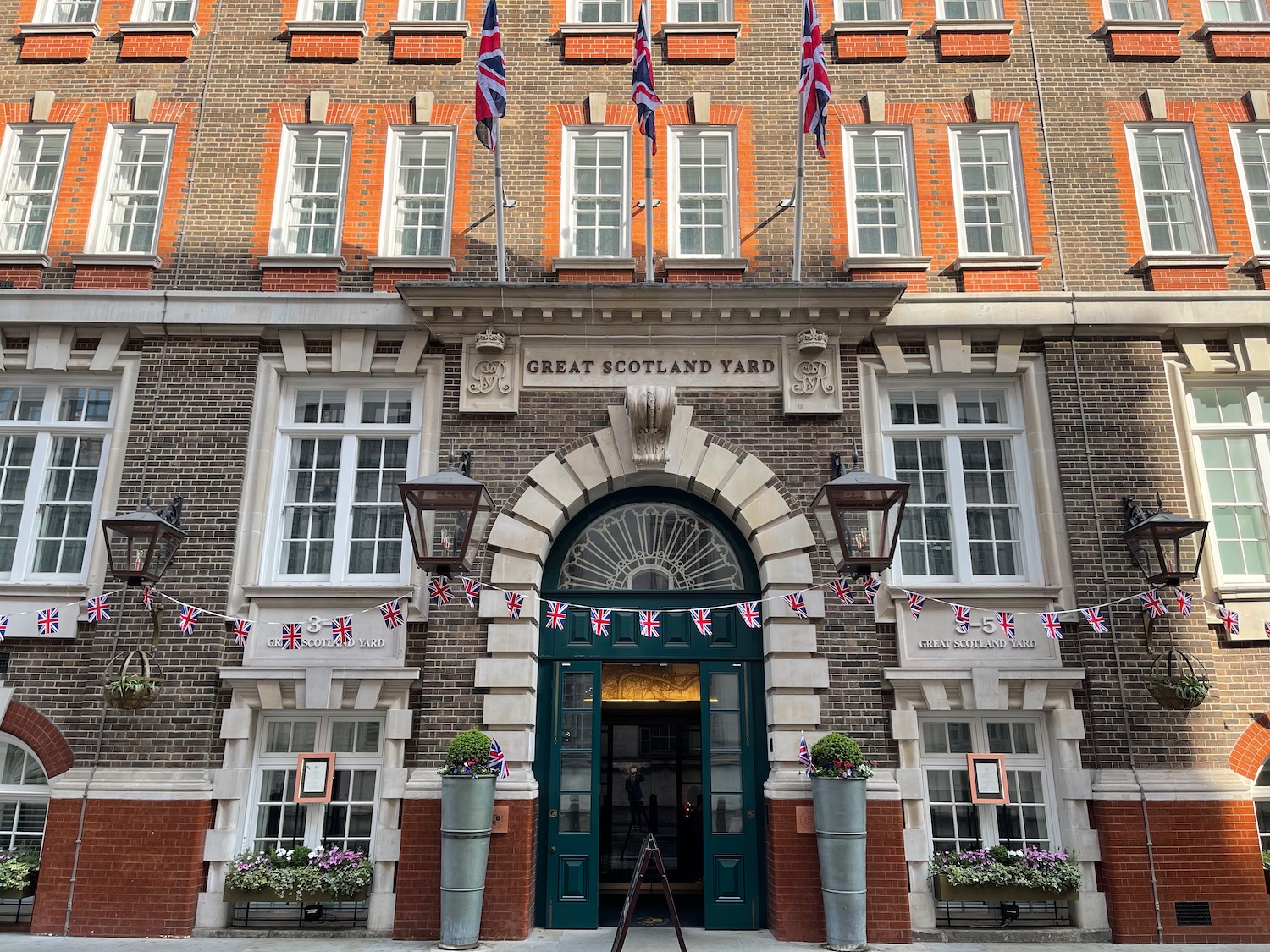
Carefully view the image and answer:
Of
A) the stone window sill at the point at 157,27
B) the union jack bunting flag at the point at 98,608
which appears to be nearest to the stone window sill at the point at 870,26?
the stone window sill at the point at 157,27

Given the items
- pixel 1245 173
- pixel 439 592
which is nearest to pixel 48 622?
pixel 439 592

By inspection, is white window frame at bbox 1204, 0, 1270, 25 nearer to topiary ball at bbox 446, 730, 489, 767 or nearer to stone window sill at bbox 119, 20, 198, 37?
topiary ball at bbox 446, 730, 489, 767

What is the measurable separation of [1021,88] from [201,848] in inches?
564

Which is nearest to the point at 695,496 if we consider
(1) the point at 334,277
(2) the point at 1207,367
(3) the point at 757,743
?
(3) the point at 757,743

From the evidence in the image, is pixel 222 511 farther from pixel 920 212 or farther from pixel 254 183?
pixel 920 212

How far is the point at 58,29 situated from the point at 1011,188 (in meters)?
13.9

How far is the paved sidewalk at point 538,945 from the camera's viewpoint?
29.0ft

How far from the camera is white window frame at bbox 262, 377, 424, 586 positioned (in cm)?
1056

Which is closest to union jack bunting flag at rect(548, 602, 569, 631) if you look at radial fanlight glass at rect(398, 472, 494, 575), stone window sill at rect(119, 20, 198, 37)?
radial fanlight glass at rect(398, 472, 494, 575)

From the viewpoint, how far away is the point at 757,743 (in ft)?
33.4

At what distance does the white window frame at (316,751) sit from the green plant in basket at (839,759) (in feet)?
16.1

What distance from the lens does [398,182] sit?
39.0 feet

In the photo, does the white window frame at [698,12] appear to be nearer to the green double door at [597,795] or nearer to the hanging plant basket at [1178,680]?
the green double door at [597,795]

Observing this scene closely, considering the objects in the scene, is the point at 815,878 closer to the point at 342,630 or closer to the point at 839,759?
the point at 839,759
